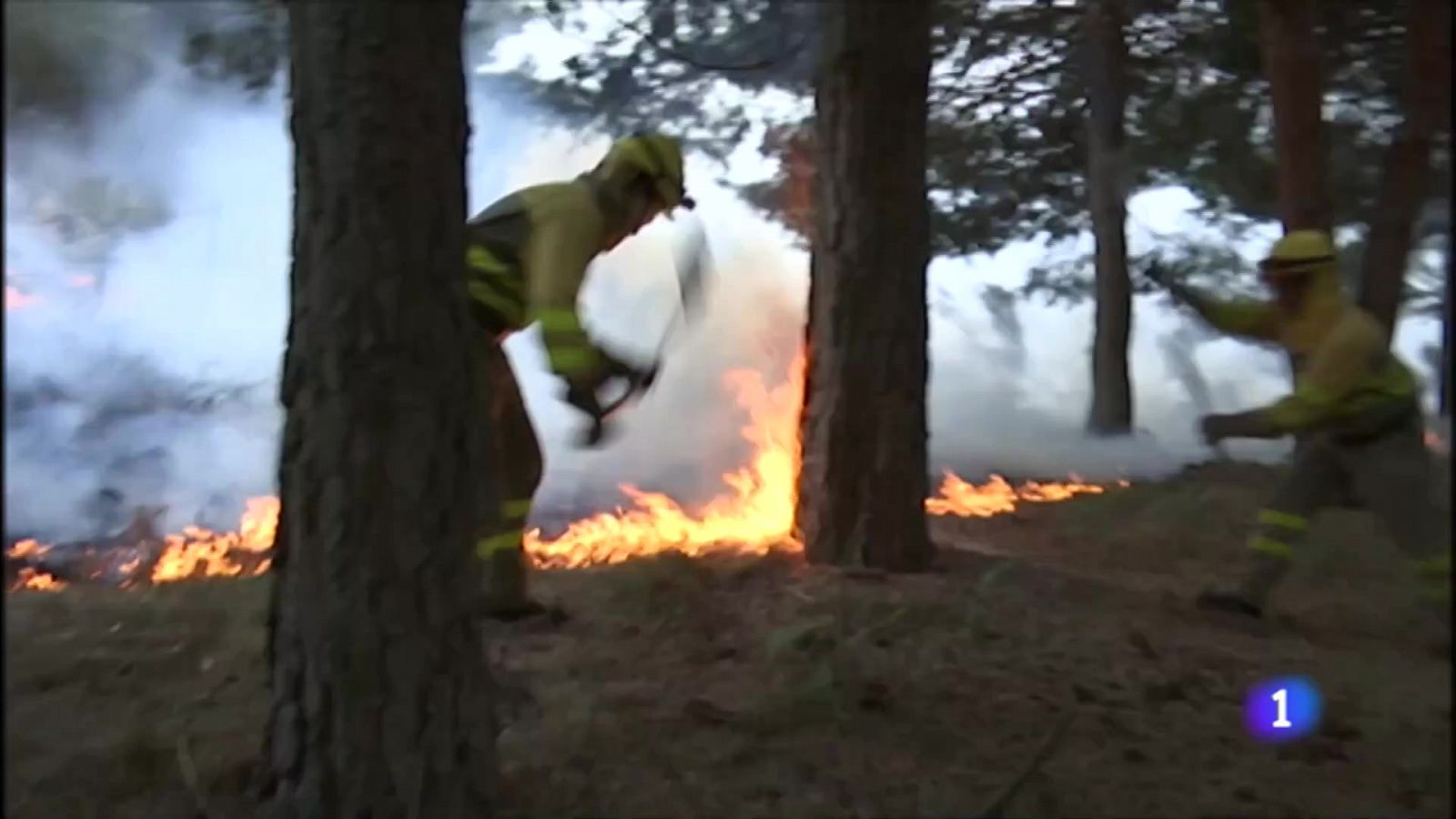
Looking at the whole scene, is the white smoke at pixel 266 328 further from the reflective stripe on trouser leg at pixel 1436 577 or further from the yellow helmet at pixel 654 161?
the reflective stripe on trouser leg at pixel 1436 577

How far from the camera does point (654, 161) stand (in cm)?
382

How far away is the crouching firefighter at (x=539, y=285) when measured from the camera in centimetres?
326

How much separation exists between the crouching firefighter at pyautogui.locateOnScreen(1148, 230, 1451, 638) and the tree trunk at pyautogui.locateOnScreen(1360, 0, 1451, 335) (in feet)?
0.35

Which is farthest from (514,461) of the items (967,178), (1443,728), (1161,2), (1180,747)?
(967,178)

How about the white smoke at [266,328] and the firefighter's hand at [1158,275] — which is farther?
the white smoke at [266,328]

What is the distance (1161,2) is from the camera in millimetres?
4172

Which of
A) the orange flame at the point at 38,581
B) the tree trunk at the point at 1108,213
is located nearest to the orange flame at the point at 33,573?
the orange flame at the point at 38,581

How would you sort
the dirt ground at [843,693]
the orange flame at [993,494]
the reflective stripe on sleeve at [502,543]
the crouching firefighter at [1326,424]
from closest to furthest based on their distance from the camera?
the crouching firefighter at [1326,424] < the dirt ground at [843,693] < the reflective stripe on sleeve at [502,543] < the orange flame at [993,494]

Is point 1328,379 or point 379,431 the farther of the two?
point 1328,379

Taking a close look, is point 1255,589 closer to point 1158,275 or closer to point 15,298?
point 1158,275

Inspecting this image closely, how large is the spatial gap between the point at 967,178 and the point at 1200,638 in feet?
12.4

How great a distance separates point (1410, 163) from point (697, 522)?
5048 millimetres

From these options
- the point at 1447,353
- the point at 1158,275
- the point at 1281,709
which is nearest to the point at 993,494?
the point at 1158,275

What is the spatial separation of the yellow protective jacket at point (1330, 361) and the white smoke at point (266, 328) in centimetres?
176
